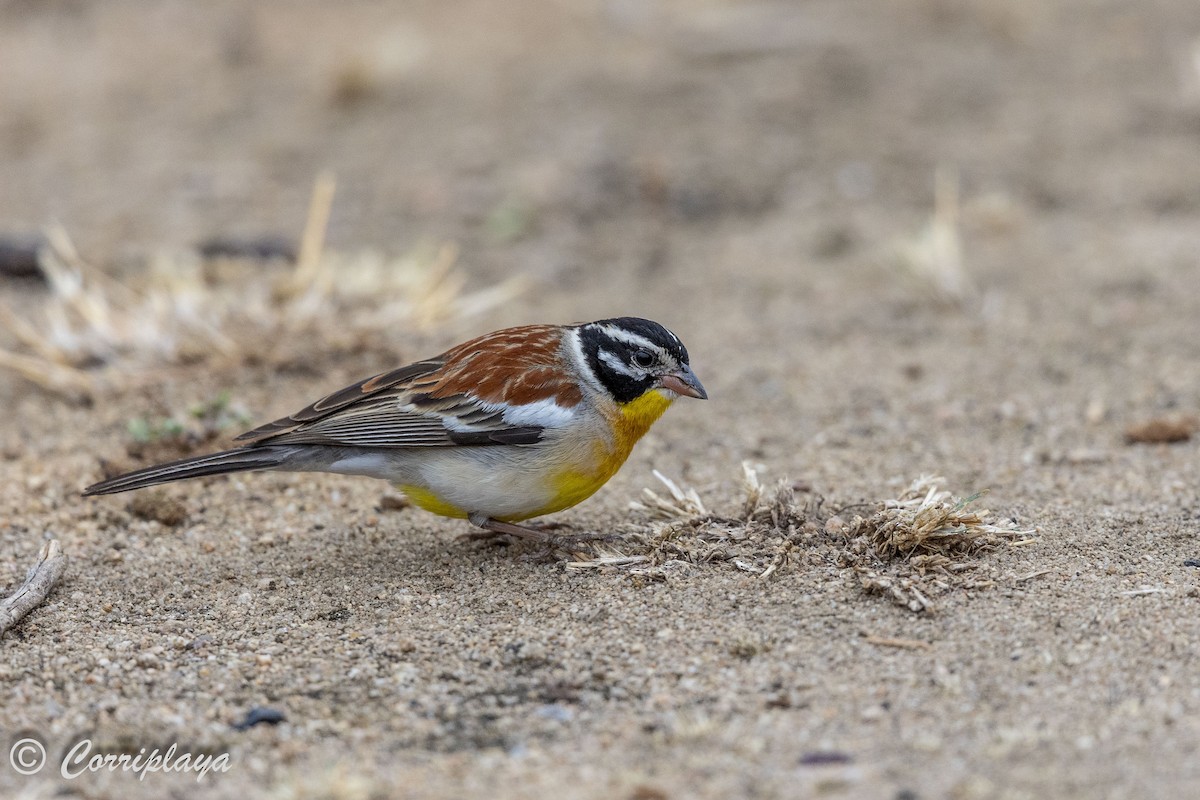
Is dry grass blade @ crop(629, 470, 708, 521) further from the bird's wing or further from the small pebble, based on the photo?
the small pebble

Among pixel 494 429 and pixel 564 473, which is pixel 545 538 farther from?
pixel 494 429

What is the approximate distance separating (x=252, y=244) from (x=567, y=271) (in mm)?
2303

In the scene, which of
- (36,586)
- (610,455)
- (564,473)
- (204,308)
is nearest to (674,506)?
(610,455)

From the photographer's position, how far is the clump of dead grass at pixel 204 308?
776 centimetres

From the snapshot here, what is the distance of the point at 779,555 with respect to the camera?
5.24 metres

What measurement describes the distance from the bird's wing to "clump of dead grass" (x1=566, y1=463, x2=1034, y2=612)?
0.65m

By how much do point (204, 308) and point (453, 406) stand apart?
298cm

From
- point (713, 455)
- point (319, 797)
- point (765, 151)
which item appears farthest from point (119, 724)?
point (765, 151)

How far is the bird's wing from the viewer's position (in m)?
5.64

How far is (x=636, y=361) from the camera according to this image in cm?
581

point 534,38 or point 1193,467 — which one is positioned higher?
point 534,38

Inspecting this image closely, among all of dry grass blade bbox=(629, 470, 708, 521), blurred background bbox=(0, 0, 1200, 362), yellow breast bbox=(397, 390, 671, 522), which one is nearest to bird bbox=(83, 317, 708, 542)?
yellow breast bbox=(397, 390, 671, 522)

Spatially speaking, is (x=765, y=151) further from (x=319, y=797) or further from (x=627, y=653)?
(x=319, y=797)

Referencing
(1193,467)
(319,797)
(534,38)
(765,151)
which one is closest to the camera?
(319,797)
